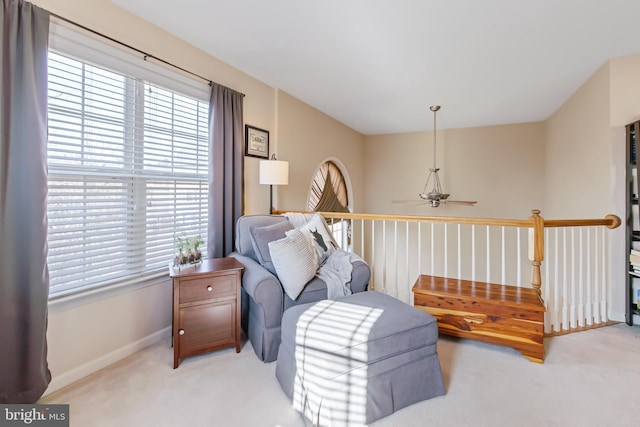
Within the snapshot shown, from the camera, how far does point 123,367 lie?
1988 mm

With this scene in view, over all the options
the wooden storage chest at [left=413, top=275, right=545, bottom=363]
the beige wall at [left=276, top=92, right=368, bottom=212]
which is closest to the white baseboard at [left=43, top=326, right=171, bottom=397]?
the beige wall at [left=276, top=92, right=368, bottom=212]

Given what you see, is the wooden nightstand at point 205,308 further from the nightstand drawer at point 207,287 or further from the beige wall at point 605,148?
the beige wall at point 605,148

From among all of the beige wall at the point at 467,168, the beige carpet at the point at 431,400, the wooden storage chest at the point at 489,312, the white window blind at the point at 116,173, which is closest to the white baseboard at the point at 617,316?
the beige carpet at the point at 431,400

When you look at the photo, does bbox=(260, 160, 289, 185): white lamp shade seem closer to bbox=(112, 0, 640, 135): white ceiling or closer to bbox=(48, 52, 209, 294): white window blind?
bbox=(48, 52, 209, 294): white window blind

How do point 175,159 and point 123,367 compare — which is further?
point 175,159

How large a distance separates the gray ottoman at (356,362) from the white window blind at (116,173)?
136 cm

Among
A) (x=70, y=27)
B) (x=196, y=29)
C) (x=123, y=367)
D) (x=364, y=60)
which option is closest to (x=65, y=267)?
(x=123, y=367)

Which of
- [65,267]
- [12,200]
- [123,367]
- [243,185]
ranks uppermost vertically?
[243,185]

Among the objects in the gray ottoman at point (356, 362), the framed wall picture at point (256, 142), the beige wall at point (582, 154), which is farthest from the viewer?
the framed wall picture at point (256, 142)

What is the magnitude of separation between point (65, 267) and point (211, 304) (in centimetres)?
92

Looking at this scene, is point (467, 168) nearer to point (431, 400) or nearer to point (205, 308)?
point (431, 400)

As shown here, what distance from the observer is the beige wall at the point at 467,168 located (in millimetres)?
4809

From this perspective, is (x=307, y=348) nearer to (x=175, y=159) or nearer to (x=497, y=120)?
(x=175, y=159)

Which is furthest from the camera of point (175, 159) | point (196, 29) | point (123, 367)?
point (175, 159)
